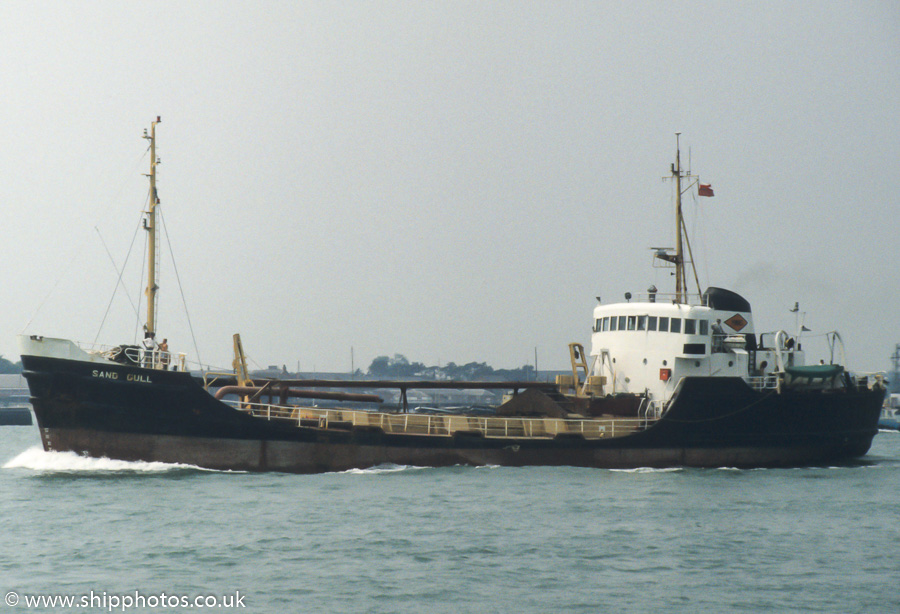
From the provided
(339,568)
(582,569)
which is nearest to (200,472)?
(339,568)

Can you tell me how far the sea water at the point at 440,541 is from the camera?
16219mm

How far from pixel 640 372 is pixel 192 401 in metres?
15.7

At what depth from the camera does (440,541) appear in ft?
65.7

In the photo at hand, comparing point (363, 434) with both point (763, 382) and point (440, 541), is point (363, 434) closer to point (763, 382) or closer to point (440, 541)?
point (440, 541)

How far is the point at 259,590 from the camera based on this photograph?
54.1 feet

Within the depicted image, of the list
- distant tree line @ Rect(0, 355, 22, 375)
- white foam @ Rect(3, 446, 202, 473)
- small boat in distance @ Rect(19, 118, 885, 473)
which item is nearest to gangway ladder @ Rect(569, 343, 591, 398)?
small boat in distance @ Rect(19, 118, 885, 473)

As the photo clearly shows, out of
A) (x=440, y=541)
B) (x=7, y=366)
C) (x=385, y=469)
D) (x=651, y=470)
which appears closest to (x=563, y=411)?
(x=651, y=470)

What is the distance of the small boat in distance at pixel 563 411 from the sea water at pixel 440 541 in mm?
1198

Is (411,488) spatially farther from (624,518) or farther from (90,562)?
(90,562)

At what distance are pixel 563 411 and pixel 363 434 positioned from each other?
7.08m

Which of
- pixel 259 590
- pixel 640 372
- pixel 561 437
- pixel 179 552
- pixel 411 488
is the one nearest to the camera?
pixel 259 590

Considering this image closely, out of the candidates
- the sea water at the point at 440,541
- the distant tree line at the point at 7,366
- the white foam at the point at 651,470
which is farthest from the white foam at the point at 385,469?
the distant tree line at the point at 7,366

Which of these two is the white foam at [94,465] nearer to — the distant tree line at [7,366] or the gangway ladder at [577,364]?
the gangway ladder at [577,364]

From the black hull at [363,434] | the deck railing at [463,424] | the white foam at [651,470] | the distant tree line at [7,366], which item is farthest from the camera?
the distant tree line at [7,366]
